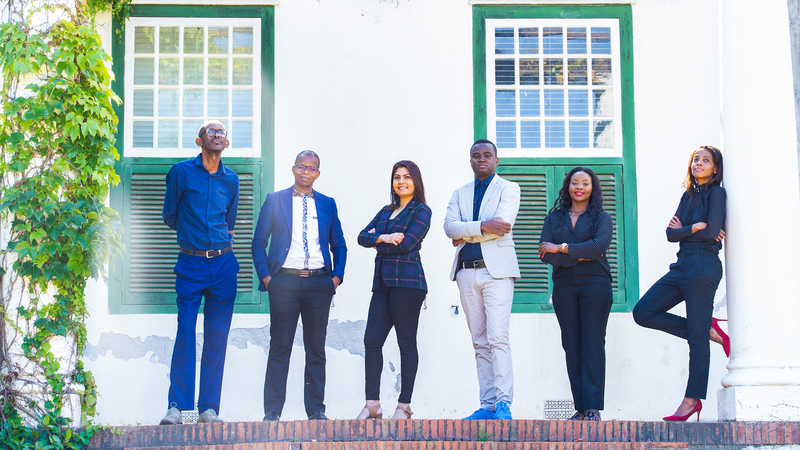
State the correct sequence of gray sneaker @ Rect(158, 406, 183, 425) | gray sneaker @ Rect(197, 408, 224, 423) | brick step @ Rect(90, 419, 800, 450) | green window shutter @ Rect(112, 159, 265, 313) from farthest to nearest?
green window shutter @ Rect(112, 159, 265, 313) < gray sneaker @ Rect(197, 408, 224, 423) < gray sneaker @ Rect(158, 406, 183, 425) < brick step @ Rect(90, 419, 800, 450)

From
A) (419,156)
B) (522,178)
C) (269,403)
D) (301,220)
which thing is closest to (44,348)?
(269,403)

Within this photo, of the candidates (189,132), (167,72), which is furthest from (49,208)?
(167,72)

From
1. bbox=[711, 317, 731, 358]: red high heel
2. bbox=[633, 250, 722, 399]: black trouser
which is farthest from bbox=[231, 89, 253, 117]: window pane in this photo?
bbox=[711, 317, 731, 358]: red high heel

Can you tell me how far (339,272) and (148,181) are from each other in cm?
228

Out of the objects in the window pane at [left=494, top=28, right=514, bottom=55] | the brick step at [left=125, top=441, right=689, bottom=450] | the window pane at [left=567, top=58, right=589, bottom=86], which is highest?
the window pane at [left=494, top=28, right=514, bottom=55]

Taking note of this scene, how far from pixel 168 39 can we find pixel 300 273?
9.25 feet

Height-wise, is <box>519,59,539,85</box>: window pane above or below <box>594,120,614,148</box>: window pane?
above

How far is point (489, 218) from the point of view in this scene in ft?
18.8

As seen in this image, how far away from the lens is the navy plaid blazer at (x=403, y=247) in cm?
557

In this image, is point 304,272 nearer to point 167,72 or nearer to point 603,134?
point 167,72

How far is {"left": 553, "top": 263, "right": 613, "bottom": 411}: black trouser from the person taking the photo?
18.0 ft

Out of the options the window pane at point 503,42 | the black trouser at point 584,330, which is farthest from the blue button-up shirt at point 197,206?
the window pane at point 503,42

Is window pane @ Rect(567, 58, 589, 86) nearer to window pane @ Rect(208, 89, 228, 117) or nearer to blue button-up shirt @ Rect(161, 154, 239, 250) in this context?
window pane @ Rect(208, 89, 228, 117)

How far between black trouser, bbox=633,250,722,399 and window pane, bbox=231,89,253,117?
3.57 meters
